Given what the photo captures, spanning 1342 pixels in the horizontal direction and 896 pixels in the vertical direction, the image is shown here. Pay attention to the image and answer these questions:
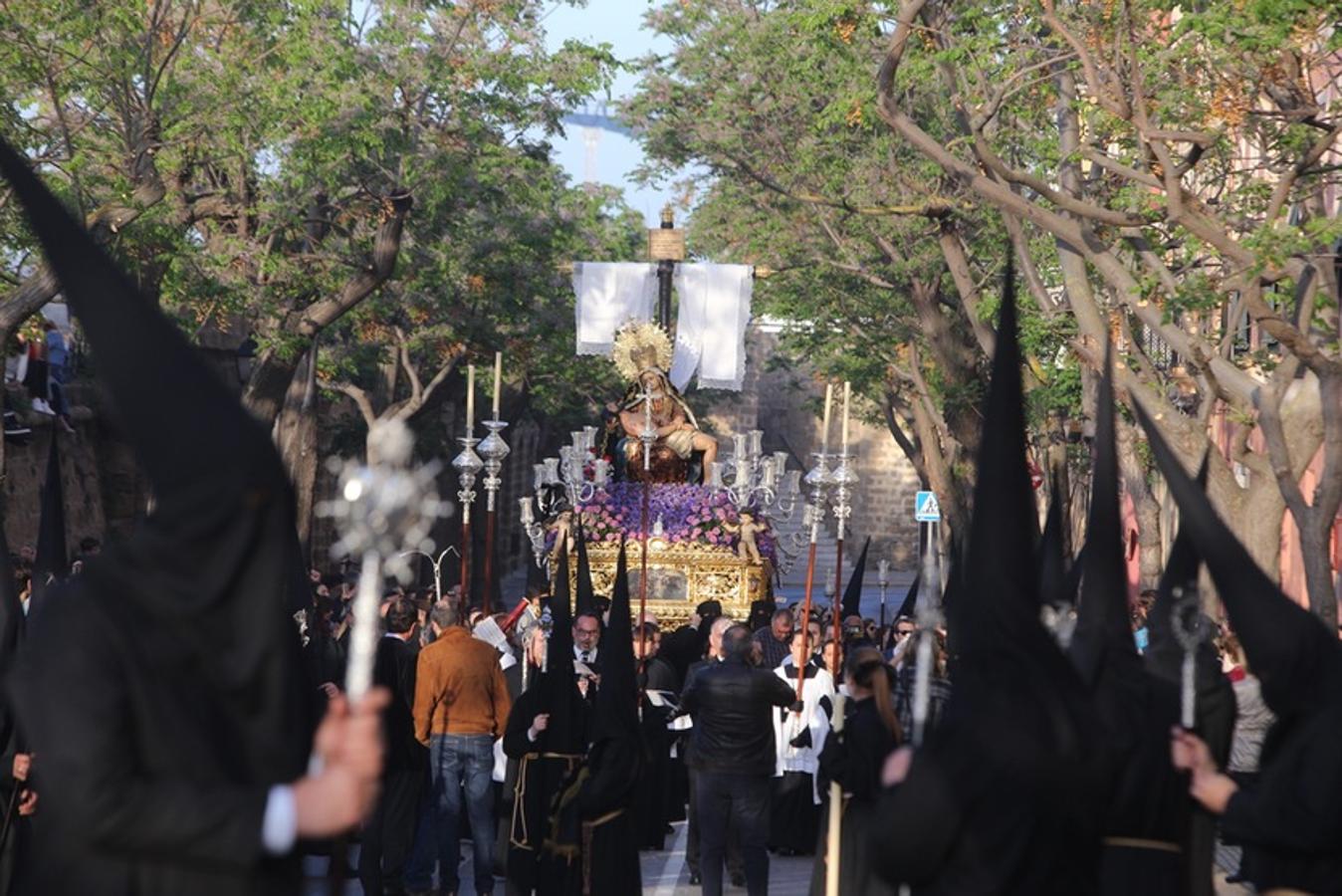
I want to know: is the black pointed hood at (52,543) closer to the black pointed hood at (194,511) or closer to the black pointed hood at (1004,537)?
the black pointed hood at (1004,537)

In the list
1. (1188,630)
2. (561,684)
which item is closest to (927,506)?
(561,684)

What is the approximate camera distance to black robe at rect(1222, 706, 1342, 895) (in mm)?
6234

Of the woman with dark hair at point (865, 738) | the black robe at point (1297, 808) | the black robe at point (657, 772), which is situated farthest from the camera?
the black robe at point (657, 772)

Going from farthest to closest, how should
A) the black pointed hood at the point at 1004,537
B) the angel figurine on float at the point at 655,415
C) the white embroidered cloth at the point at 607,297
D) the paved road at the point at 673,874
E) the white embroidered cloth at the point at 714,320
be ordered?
the white embroidered cloth at the point at 714,320 < the white embroidered cloth at the point at 607,297 < the angel figurine on float at the point at 655,415 < the paved road at the point at 673,874 < the black pointed hood at the point at 1004,537

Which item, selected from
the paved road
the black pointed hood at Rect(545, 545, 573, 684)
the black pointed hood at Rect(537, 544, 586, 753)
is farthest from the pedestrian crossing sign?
the black pointed hood at Rect(545, 545, 573, 684)

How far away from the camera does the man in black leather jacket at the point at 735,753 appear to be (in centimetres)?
1316

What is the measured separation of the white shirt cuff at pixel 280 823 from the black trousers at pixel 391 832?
29.8 feet

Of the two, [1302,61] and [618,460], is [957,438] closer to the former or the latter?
[618,460]

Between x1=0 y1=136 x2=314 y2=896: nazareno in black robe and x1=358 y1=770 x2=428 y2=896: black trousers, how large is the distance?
8.98 meters

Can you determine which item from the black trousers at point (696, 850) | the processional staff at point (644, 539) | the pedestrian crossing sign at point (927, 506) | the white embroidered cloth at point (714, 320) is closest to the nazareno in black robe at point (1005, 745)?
the black trousers at point (696, 850)

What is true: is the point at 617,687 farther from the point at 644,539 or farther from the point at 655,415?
the point at 655,415

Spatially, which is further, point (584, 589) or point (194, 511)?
point (584, 589)

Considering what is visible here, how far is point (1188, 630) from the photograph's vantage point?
8.41 m

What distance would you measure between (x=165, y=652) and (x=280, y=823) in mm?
374
